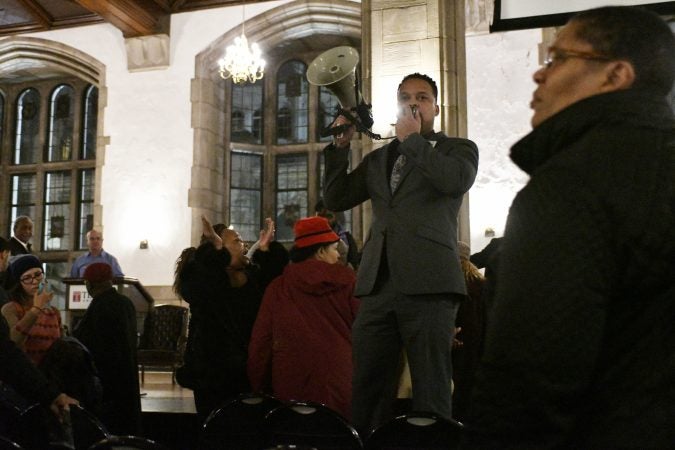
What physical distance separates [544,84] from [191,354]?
2529 millimetres

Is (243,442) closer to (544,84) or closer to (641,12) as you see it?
(544,84)

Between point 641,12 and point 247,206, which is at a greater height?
point 247,206

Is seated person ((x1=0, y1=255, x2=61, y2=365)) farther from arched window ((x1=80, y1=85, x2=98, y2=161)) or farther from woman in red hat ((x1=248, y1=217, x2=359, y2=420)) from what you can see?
arched window ((x1=80, y1=85, x2=98, y2=161))

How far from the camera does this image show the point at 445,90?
4742 mm

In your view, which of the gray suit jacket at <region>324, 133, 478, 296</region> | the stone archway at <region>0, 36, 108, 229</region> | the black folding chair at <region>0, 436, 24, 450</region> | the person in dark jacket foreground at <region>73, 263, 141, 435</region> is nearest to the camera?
the black folding chair at <region>0, 436, 24, 450</region>

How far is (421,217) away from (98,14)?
8202mm

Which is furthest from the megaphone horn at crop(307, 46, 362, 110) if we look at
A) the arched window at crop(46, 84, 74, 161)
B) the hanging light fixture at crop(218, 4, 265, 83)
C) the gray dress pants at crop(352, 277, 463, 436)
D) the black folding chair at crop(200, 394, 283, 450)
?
the arched window at crop(46, 84, 74, 161)

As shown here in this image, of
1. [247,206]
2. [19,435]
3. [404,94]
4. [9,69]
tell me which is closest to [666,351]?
[404,94]

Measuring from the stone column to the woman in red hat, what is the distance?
1.92 m

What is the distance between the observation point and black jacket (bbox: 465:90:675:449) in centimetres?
84

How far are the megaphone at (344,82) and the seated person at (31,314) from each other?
1.49m

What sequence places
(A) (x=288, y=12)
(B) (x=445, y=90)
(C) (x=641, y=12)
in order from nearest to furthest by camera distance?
1. (C) (x=641, y=12)
2. (B) (x=445, y=90)
3. (A) (x=288, y=12)

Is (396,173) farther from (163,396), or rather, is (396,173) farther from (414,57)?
(163,396)

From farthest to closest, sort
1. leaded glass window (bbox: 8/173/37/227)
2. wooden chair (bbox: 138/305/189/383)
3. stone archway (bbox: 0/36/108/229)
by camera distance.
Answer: leaded glass window (bbox: 8/173/37/227) → stone archway (bbox: 0/36/108/229) → wooden chair (bbox: 138/305/189/383)
